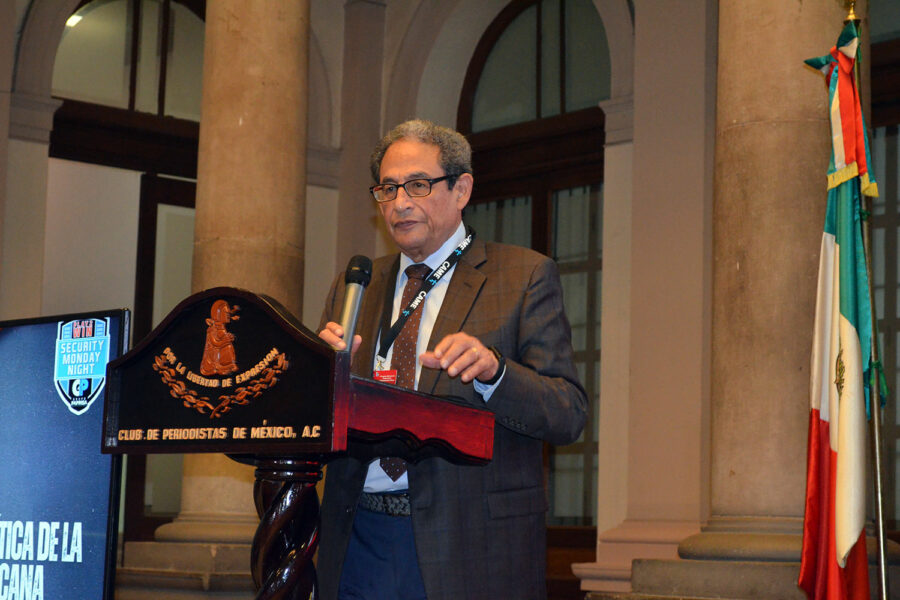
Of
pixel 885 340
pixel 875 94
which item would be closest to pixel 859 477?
pixel 885 340

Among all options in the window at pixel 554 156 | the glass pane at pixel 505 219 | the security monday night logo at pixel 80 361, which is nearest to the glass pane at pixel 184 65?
the window at pixel 554 156

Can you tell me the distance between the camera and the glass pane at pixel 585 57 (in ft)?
28.3

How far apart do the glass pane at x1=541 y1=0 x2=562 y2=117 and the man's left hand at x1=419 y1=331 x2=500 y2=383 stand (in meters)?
7.01

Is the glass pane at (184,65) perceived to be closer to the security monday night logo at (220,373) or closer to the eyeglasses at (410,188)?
the eyeglasses at (410,188)

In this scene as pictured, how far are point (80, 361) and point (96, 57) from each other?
718 cm

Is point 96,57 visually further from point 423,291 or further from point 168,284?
point 423,291

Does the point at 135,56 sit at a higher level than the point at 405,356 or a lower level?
higher

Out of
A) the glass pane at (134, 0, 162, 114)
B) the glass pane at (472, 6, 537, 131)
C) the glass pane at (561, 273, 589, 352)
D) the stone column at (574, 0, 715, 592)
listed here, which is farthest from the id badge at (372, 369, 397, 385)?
the glass pane at (134, 0, 162, 114)

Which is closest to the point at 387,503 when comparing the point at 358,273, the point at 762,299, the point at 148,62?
the point at 358,273

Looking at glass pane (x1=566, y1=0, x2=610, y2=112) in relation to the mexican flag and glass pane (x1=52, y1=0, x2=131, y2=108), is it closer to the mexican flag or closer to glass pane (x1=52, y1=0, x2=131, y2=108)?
glass pane (x1=52, y1=0, x2=131, y2=108)

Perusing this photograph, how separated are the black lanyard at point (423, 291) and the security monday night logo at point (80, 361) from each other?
1.80ft

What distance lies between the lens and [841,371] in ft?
13.4

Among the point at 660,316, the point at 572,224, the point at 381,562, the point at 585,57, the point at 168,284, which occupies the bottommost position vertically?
the point at 381,562

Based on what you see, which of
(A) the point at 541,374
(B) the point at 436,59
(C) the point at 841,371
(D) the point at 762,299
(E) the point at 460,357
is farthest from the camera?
(B) the point at 436,59
